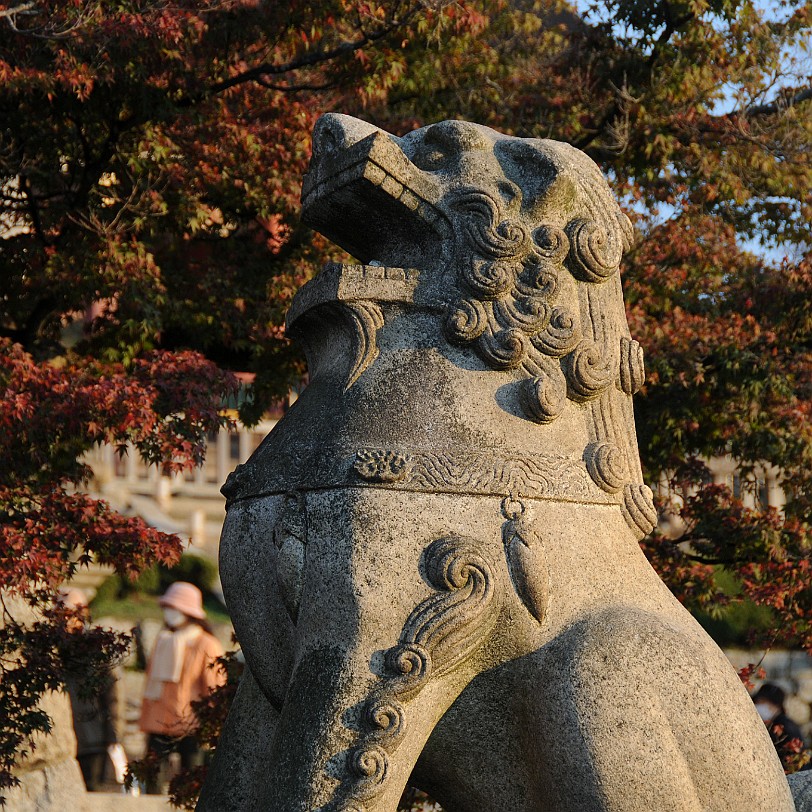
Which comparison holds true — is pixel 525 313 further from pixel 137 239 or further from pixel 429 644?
pixel 137 239

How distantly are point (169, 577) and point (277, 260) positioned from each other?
852 cm

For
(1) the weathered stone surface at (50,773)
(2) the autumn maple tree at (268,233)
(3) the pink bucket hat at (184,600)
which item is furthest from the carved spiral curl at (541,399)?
(3) the pink bucket hat at (184,600)

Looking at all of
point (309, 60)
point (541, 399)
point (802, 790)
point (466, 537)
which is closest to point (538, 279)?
point (541, 399)

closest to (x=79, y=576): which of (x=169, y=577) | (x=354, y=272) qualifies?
(x=169, y=577)

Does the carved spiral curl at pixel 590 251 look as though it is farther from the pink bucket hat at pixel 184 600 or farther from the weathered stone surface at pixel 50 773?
the pink bucket hat at pixel 184 600

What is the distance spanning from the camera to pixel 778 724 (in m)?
6.82

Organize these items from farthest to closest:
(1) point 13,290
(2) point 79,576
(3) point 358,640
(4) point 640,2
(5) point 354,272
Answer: (2) point 79,576 → (4) point 640,2 → (1) point 13,290 → (5) point 354,272 → (3) point 358,640

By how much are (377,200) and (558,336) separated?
571 millimetres

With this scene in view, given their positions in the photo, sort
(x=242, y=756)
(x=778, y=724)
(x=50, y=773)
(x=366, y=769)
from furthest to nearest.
→ (x=50, y=773) < (x=778, y=724) < (x=242, y=756) < (x=366, y=769)

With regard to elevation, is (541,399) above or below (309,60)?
below

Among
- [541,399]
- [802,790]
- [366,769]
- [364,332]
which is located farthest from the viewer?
[802,790]

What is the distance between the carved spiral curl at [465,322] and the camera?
2920 mm

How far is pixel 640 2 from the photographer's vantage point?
24.1 feet

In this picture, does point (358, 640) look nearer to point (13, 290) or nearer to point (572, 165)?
point (572, 165)
